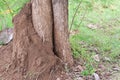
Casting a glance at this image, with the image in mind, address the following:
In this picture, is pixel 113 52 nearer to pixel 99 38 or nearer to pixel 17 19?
pixel 99 38

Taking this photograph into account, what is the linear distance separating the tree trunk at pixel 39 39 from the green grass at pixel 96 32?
484 millimetres

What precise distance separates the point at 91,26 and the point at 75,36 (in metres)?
0.96

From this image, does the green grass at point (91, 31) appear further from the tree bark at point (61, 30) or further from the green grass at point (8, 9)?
the tree bark at point (61, 30)

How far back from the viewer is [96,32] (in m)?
5.63

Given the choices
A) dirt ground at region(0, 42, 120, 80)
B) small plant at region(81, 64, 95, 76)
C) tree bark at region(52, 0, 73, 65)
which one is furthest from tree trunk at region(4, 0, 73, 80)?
small plant at region(81, 64, 95, 76)

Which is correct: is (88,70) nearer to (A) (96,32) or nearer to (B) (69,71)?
(B) (69,71)

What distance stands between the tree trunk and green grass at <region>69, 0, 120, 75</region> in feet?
1.59

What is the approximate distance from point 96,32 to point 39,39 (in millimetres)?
2291

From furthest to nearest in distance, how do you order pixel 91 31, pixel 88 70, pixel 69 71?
pixel 91 31
pixel 88 70
pixel 69 71

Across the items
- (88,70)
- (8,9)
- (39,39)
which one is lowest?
(88,70)

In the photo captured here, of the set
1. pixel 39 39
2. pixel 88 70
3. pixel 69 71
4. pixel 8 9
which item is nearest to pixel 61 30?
pixel 39 39

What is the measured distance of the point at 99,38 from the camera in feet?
17.1

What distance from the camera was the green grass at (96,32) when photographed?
4.35 m

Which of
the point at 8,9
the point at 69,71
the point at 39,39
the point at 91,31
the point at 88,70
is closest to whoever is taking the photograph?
the point at 39,39
